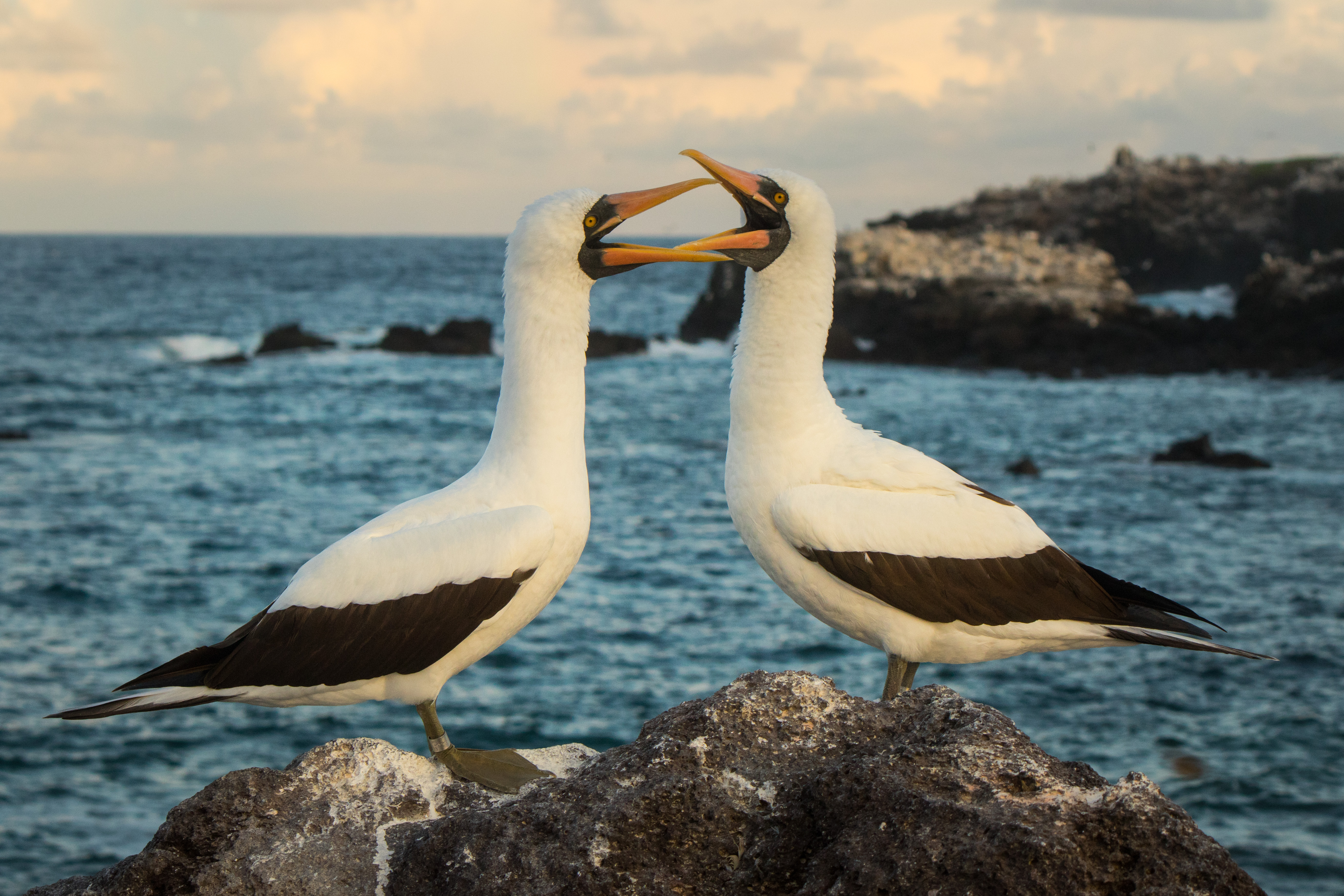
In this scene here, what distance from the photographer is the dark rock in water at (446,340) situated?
52.7 m

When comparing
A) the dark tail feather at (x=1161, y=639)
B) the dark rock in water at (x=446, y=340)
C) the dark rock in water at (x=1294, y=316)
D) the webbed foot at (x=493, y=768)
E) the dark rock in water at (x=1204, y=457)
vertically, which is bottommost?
the dark rock in water at (x=446, y=340)

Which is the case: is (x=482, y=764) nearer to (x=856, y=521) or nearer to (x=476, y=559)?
(x=476, y=559)

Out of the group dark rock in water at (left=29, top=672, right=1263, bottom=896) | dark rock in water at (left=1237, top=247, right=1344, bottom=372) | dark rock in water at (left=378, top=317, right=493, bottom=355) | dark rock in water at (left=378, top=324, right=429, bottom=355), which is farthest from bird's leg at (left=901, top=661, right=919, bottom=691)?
dark rock in water at (left=378, top=324, right=429, bottom=355)

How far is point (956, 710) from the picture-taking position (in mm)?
3670

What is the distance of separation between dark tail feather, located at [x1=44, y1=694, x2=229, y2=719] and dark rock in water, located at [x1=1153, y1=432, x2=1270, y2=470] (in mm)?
27661

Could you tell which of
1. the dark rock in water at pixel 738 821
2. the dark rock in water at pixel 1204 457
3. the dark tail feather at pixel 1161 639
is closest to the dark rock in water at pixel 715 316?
the dark rock in water at pixel 1204 457

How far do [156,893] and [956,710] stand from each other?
262cm

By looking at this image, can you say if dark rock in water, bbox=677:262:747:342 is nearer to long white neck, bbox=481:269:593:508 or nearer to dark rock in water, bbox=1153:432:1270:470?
dark rock in water, bbox=1153:432:1270:470

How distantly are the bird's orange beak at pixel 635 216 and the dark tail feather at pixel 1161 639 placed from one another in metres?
2.32

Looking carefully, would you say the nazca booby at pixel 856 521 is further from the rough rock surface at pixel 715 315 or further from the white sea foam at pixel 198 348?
the white sea foam at pixel 198 348

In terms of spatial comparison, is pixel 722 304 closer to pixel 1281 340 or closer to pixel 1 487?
pixel 1281 340

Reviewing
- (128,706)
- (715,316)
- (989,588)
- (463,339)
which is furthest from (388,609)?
(715,316)

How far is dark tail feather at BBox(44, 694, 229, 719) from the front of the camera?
4.28m

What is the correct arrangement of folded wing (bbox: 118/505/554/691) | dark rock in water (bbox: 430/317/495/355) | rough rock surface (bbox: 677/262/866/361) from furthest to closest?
rough rock surface (bbox: 677/262/866/361) < dark rock in water (bbox: 430/317/495/355) < folded wing (bbox: 118/505/554/691)
